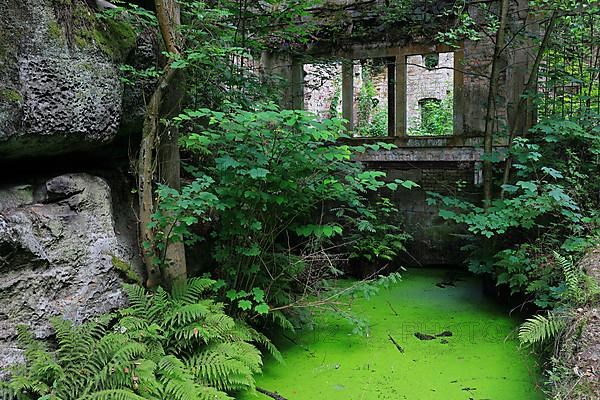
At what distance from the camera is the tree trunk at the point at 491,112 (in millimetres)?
4938

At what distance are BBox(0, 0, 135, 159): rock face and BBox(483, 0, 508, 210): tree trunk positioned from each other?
367cm

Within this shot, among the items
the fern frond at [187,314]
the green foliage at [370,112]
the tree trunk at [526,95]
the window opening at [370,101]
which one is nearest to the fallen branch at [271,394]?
the fern frond at [187,314]

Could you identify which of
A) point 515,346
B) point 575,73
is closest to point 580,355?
point 515,346

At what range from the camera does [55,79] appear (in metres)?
2.95

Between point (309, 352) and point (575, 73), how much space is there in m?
4.08

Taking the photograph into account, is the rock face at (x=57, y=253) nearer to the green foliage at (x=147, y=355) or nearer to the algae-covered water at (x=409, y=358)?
the green foliage at (x=147, y=355)

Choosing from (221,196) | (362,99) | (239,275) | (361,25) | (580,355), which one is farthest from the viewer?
(362,99)

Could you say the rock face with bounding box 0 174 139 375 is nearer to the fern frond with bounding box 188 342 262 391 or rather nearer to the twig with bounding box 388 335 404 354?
the fern frond with bounding box 188 342 262 391

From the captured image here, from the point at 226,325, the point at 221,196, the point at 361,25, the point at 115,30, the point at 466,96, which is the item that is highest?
the point at 361,25

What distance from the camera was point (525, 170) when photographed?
15.0 feet

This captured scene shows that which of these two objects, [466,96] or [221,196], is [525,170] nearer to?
[466,96]

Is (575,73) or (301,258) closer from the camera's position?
(301,258)

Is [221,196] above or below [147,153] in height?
below

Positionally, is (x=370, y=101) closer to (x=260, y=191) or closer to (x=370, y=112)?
(x=370, y=112)
